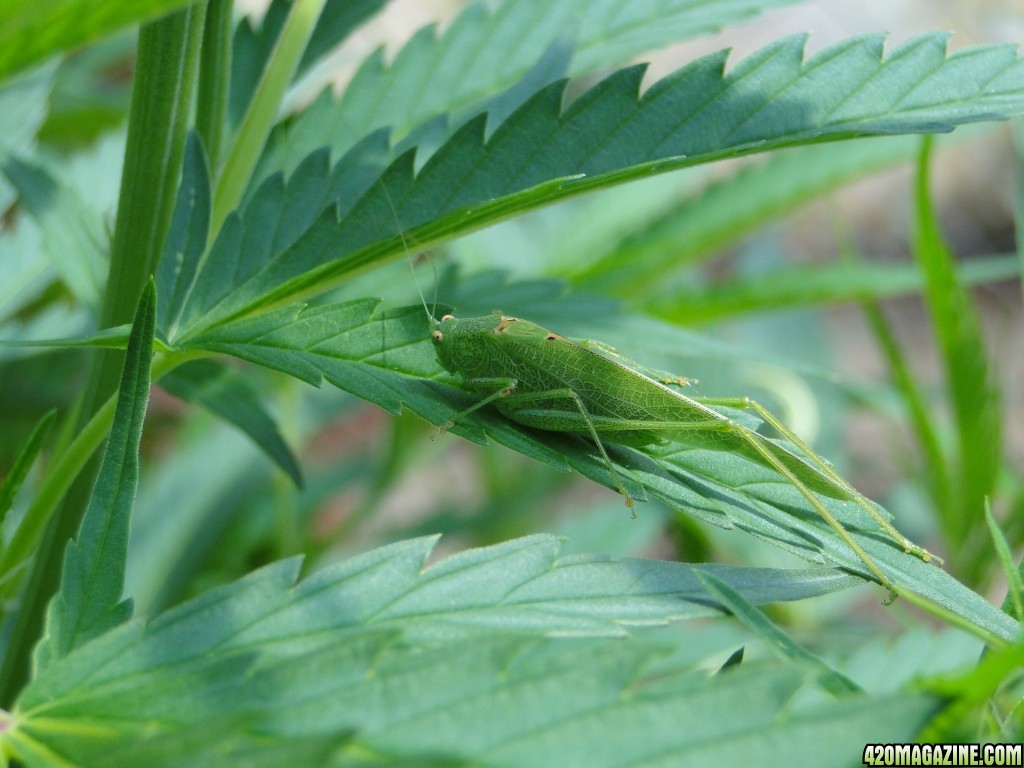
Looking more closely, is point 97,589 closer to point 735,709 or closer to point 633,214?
point 735,709

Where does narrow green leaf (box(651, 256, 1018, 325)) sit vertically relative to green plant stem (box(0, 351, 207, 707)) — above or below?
below

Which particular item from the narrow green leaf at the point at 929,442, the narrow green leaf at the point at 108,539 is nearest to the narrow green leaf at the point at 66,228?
the narrow green leaf at the point at 108,539

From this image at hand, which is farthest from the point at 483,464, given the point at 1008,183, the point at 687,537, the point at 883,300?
the point at 1008,183

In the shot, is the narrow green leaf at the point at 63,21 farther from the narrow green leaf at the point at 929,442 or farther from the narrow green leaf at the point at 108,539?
the narrow green leaf at the point at 929,442

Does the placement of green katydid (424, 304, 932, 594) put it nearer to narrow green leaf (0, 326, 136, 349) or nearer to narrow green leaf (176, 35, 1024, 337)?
narrow green leaf (176, 35, 1024, 337)

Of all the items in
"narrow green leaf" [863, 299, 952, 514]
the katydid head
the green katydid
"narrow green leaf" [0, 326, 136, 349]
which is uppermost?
"narrow green leaf" [0, 326, 136, 349]

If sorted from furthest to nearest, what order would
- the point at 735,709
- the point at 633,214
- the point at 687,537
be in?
the point at 687,537 → the point at 633,214 → the point at 735,709

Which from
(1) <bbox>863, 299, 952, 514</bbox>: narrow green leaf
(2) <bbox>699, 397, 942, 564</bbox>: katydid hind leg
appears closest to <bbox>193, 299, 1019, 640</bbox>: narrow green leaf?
(2) <bbox>699, 397, 942, 564</bbox>: katydid hind leg

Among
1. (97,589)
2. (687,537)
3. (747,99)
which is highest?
(747,99)
